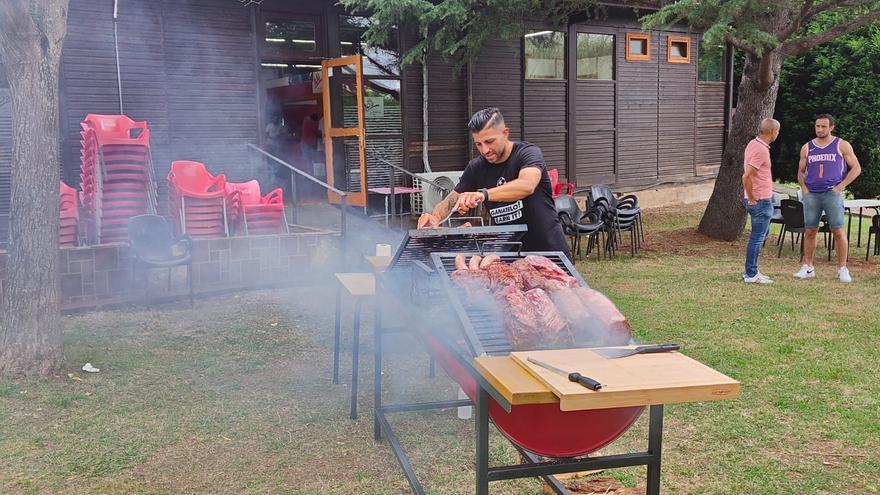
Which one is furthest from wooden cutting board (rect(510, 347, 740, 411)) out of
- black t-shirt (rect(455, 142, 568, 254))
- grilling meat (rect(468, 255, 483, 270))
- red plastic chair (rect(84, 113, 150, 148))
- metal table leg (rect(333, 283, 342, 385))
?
red plastic chair (rect(84, 113, 150, 148))

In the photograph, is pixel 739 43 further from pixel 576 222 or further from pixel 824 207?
pixel 576 222

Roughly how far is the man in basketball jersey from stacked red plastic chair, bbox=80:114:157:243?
8.05 meters

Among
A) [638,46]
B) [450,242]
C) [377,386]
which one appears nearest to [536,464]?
[450,242]

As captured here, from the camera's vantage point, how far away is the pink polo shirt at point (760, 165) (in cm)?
848

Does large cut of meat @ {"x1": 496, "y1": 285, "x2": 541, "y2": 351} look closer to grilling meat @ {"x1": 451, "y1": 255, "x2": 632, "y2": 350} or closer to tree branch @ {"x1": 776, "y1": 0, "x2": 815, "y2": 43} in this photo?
grilling meat @ {"x1": 451, "y1": 255, "x2": 632, "y2": 350}

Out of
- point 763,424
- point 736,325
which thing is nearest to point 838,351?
point 736,325

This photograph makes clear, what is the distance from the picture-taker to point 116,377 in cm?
561

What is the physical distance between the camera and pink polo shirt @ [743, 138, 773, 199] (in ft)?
27.8

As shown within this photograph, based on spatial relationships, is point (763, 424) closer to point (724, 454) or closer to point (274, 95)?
point (724, 454)

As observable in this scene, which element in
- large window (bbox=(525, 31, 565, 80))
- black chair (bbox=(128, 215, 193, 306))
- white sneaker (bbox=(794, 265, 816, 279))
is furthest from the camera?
large window (bbox=(525, 31, 565, 80))

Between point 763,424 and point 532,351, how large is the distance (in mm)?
2785

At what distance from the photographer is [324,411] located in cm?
505

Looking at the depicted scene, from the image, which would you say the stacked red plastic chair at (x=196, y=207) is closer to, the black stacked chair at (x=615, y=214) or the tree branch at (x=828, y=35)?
the black stacked chair at (x=615, y=214)

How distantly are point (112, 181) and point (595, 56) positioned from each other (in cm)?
1080
